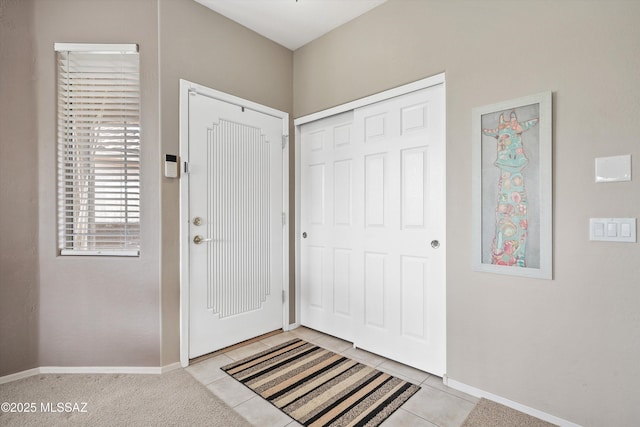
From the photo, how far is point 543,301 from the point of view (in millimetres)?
1688

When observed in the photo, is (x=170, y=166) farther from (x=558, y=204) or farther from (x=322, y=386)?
(x=558, y=204)

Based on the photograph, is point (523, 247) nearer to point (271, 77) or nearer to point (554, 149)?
point (554, 149)

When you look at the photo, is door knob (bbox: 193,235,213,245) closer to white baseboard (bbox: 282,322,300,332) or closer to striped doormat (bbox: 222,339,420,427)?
striped doormat (bbox: 222,339,420,427)

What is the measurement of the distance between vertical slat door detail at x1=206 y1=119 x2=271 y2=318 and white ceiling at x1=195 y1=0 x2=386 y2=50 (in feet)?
2.98

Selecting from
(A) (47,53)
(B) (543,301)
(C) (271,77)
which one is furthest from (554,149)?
(A) (47,53)

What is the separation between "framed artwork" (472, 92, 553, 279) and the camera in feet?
5.50

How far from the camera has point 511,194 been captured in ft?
5.88

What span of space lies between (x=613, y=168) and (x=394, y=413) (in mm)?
1744

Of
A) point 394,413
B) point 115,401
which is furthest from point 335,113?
point 115,401

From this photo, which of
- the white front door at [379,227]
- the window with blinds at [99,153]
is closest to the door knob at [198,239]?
the window with blinds at [99,153]

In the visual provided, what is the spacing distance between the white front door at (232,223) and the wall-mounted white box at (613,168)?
233 centimetres

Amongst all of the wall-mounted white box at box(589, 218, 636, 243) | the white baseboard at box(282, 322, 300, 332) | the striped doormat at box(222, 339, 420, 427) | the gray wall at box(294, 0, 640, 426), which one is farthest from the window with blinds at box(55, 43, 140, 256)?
the wall-mounted white box at box(589, 218, 636, 243)

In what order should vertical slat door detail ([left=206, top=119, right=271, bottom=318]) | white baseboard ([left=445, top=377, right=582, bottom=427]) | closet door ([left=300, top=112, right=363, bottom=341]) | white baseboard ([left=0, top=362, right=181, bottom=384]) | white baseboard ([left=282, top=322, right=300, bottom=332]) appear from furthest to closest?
white baseboard ([left=282, top=322, right=300, bottom=332]) → closet door ([left=300, top=112, right=363, bottom=341]) → vertical slat door detail ([left=206, top=119, right=271, bottom=318]) → white baseboard ([left=0, top=362, right=181, bottom=384]) → white baseboard ([left=445, top=377, right=582, bottom=427])

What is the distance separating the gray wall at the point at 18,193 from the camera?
81.2 inches
